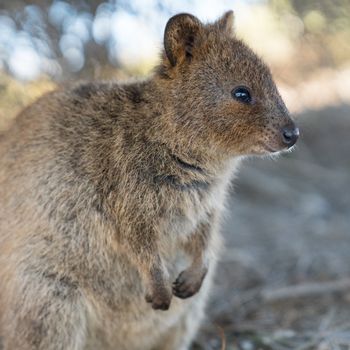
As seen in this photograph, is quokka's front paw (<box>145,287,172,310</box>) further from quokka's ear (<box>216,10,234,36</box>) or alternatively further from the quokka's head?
quokka's ear (<box>216,10,234,36</box>)

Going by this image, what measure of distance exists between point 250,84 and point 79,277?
1.53 metres

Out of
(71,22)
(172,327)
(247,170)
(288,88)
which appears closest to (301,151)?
(247,170)

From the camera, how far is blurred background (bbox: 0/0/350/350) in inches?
200

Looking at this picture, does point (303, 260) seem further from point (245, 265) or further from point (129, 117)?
point (129, 117)

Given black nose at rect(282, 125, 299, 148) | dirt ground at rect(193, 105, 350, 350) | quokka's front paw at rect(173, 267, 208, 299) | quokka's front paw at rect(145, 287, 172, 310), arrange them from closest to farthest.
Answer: black nose at rect(282, 125, 299, 148) < quokka's front paw at rect(145, 287, 172, 310) < quokka's front paw at rect(173, 267, 208, 299) < dirt ground at rect(193, 105, 350, 350)

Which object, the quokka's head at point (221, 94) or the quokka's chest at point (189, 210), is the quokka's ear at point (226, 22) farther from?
the quokka's chest at point (189, 210)

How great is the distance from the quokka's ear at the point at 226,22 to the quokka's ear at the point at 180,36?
10.0 inches

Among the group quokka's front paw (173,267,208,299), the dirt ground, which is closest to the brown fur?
quokka's front paw (173,267,208,299)

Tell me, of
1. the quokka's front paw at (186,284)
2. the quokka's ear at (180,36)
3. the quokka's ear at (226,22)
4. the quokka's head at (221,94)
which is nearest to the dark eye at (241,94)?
the quokka's head at (221,94)

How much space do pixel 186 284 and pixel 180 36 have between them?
1521 mm

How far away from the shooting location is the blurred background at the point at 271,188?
507 centimetres

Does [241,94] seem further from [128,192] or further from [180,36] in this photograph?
[128,192]

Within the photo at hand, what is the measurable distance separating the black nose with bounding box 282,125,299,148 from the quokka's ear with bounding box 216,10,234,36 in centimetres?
81

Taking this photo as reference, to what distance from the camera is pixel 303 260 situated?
6.17 meters
